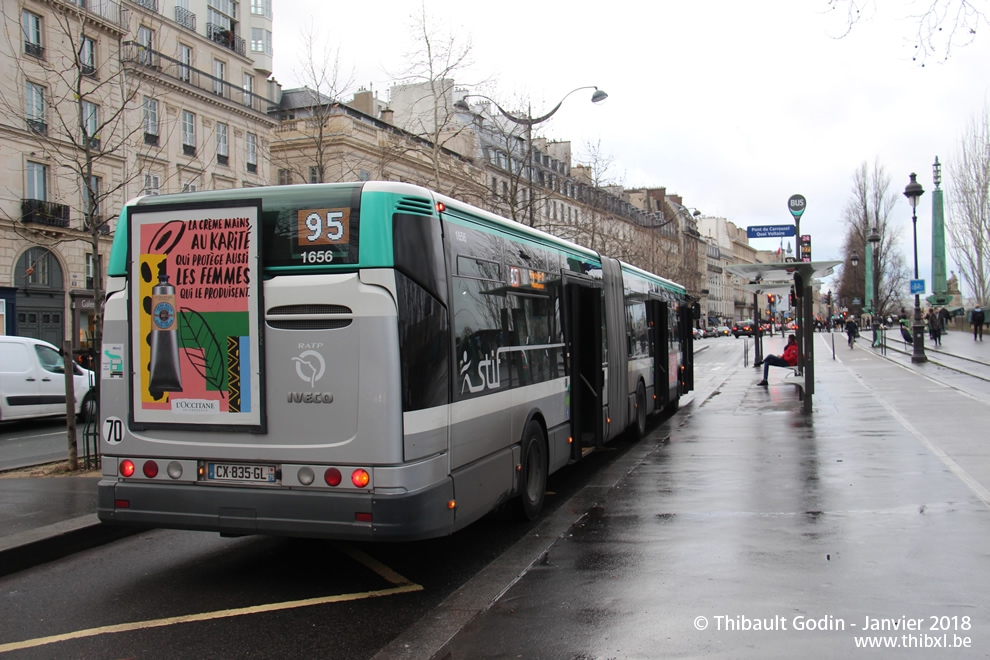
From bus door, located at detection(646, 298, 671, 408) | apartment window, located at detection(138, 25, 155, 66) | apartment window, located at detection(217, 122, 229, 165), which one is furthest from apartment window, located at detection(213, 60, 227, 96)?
bus door, located at detection(646, 298, 671, 408)

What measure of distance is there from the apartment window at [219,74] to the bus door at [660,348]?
32.5 meters

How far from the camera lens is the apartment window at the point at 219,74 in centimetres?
4116

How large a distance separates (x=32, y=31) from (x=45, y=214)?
697 centimetres

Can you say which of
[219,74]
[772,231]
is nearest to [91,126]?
[219,74]

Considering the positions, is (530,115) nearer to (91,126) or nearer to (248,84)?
(91,126)

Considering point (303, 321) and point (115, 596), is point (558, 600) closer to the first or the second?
point (303, 321)

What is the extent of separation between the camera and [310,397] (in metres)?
5.31

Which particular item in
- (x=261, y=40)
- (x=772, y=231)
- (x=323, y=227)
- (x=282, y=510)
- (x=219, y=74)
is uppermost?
(x=261, y=40)

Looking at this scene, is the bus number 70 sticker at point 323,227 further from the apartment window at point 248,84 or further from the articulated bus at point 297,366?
the apartment window at point 248,84

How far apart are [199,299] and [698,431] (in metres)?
10.1

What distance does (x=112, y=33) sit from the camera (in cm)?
3225

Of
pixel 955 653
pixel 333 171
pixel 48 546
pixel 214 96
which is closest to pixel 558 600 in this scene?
pixel 955 653

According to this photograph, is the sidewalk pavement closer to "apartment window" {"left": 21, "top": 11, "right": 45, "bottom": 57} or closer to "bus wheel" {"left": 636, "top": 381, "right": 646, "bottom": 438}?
"bus wheel" {"left": 636, "top": 381, "right": 646, "bottom": 438}

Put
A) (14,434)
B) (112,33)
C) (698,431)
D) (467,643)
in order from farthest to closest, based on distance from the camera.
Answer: (112,33) < (14,434) < (698,431) < (467,643)
